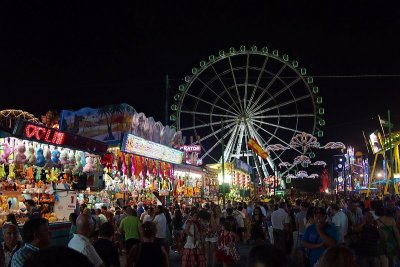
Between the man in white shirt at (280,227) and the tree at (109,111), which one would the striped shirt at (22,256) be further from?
the tree at (109,111)

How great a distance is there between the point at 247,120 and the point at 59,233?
25892mm

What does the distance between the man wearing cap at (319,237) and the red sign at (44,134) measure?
763cm

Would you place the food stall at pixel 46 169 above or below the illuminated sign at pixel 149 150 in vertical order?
below

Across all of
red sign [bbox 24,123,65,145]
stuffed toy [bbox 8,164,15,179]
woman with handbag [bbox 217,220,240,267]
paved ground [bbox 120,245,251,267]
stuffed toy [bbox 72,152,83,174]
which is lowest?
paved ground [bbox 120,245,251,267]

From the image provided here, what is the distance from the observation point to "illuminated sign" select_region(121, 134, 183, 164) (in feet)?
58.9

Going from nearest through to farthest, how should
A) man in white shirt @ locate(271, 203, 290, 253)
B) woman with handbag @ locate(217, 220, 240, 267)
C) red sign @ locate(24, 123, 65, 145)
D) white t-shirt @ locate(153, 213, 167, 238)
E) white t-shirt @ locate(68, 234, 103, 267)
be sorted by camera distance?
white t-shirt @ locate(68, 234, 103, 267), woman with handbag @ locate(217, 220, 240, 267), white t-shirt @ locate(153, 213, 167, 238), red sign @ locate(24, 123, 65, 145), man in white shirt @ locate(271, 203, 290, 253)

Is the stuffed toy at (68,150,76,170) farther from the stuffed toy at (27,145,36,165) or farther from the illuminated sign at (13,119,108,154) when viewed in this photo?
the stuffed toy at (27,145,36,165)

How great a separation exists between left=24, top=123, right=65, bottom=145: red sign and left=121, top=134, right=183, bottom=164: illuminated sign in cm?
428

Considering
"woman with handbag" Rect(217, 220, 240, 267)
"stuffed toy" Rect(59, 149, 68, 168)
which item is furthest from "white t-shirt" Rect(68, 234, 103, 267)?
"stuffed toy" Rect(59, 149, 68, 168)

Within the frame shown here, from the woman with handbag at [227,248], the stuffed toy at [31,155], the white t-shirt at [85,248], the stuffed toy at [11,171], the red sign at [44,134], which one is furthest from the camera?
the stuffed toy at [11,171]

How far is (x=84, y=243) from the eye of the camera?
5.12m

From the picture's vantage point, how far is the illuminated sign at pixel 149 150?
18.0m

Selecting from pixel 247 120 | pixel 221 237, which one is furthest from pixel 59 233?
pixel 247 120

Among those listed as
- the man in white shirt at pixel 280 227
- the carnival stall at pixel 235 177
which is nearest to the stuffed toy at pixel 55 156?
the man in white shirt at pixel 280 227
